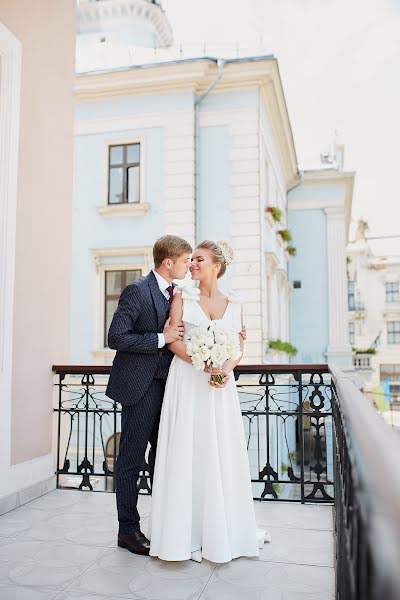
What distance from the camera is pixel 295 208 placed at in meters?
20.0

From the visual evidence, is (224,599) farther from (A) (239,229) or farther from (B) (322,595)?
(A) (239,229)

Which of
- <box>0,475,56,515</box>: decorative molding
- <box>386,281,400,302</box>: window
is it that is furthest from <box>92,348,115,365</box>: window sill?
<box>386,281,400,302</box>: window

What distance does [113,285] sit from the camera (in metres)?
13.5

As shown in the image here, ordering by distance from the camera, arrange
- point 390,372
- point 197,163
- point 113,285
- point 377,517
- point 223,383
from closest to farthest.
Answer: point 377,517 < point 223,383 < point 197,163 < point 113,285 < point 390,372

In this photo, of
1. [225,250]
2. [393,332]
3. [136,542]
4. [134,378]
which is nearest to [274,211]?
[225,250]

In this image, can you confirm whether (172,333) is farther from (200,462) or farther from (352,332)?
(352,332)

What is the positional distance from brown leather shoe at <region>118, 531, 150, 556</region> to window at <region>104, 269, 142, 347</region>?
9.90 m

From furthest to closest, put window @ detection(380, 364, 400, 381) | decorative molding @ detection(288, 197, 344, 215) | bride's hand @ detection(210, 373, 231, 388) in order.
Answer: window @ detection(380, 364, 400, 381) → decorative molding @ detection(288, 197, 344, 215) → bride's hand @ detection(210, 373, 231, 388)

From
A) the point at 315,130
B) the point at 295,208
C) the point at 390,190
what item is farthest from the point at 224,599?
the point at 390,190

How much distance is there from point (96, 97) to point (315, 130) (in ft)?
59.4

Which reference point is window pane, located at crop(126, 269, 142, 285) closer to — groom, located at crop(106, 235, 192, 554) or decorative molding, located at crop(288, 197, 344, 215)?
decorative molding, located at crop(288, 197, 344, 215)

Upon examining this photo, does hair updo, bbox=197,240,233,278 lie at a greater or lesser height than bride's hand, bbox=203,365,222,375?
greater

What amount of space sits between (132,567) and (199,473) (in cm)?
66

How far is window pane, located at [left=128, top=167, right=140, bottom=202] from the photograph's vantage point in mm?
13547
